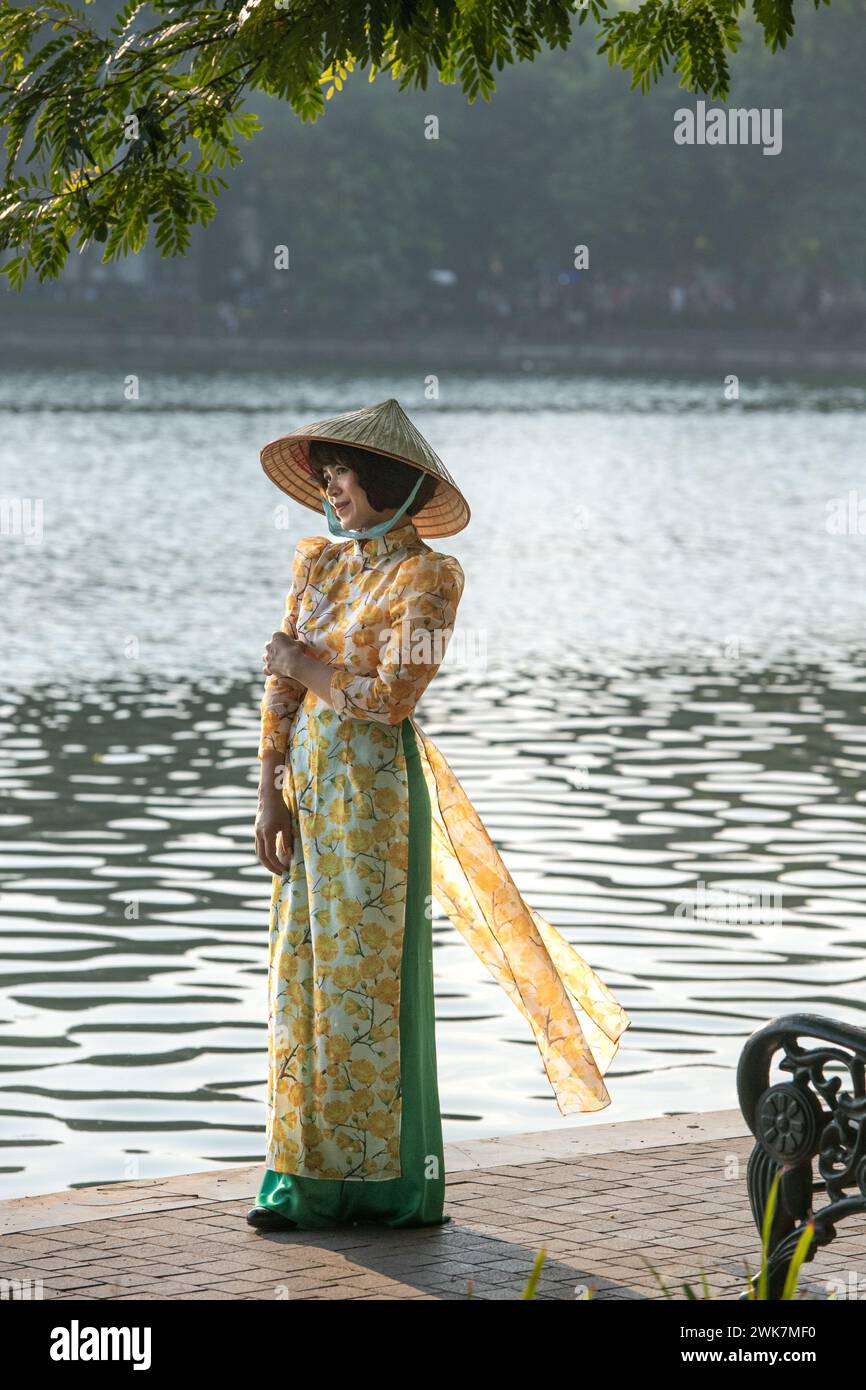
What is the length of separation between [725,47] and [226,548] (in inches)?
646

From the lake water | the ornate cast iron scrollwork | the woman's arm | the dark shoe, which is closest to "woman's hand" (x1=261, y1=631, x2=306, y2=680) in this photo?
the woman's arm

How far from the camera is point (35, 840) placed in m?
9.88

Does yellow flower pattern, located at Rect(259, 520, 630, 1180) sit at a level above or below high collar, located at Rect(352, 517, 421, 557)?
below

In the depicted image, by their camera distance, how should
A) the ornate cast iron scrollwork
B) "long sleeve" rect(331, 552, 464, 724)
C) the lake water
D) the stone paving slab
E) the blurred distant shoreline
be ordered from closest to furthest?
the ornate cast iron scrollwork, the stone paving slab, "long sleeve" rect(331, 552, 464, 724), the lake water, the blurred distant shoreline

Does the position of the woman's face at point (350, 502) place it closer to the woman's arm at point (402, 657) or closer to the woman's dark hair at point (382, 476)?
the woman's dark hair at point (382, 476)

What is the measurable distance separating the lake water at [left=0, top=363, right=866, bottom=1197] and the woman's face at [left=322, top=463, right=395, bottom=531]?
6.41ft

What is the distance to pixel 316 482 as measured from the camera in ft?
17.8

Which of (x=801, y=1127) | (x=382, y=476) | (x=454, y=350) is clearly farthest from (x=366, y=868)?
(x=454, y=350)

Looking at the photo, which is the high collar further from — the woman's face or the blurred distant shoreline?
the blurred distant shoreline

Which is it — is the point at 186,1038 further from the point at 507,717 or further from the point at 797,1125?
the point at 507,717

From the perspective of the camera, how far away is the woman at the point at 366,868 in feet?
16.3

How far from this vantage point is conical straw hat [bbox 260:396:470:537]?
5000mm

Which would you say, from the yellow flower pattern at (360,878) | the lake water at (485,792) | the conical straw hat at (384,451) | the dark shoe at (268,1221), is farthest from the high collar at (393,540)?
the lake water at (485,792)

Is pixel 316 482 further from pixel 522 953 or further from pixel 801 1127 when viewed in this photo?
pixel 801 1127
